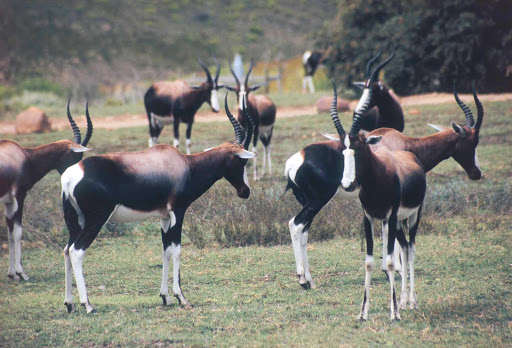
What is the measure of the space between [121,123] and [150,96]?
23.9 feet

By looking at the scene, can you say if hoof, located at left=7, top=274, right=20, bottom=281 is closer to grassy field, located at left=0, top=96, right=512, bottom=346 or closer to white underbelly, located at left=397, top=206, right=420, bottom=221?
grassy field, located at left=0, top=96, right=512, bottom=346

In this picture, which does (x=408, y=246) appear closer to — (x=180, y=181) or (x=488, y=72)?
(x=180, y=181)

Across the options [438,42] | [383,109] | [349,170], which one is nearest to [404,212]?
[349,170]

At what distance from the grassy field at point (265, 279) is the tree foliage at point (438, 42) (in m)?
11.8

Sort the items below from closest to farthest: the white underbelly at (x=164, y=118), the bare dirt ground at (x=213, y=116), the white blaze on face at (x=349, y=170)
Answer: the white blaze on face at (x=349, y=170)
the white underbelly at (x=164, y=118)
the bare dirt ground at (x=213, y=116)

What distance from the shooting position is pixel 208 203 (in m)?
12.2

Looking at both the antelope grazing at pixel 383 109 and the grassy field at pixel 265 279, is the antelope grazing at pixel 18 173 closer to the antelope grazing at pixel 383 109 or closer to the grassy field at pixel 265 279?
the grassy field at pixel 265 279

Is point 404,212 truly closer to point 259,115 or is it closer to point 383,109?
point 383,109

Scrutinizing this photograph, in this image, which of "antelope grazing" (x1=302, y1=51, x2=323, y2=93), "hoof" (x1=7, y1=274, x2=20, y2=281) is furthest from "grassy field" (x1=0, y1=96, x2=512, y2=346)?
"antelope grazing" (x1=302, y1=51, x2=323, y2=93)

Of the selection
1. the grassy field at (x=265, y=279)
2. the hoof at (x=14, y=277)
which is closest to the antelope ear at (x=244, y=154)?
the grassy field at (x=265, y=279)

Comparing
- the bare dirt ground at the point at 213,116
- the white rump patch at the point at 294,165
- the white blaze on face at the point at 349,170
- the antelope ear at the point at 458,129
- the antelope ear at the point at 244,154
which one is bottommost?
the bare dirt ground at the point at 213,116

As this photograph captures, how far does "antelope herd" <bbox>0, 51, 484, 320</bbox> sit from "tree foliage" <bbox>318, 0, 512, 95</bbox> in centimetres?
1743

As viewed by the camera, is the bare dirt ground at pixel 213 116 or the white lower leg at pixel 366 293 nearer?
the white lower leg at pixel 366 293

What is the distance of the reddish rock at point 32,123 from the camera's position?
23.3 meters
